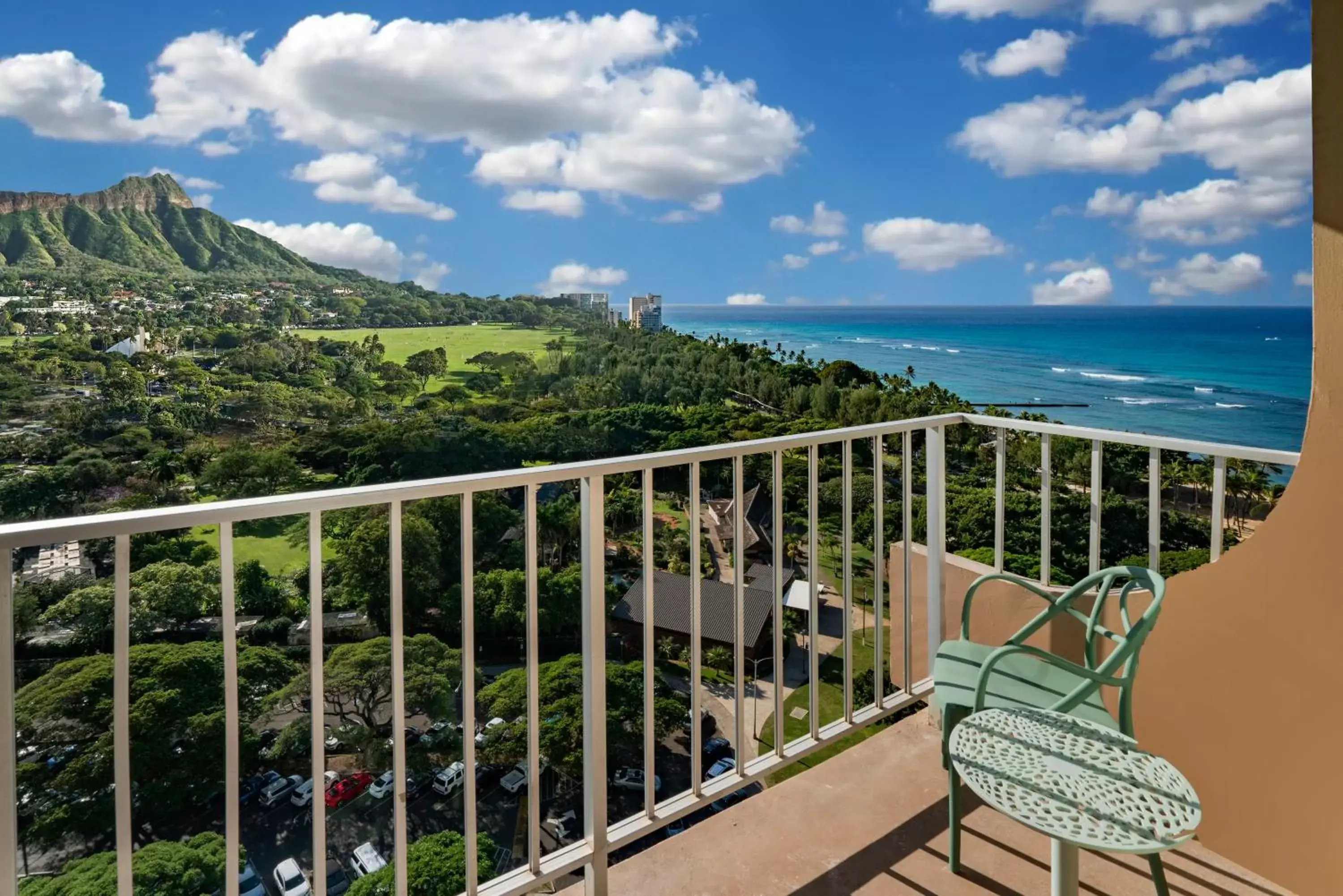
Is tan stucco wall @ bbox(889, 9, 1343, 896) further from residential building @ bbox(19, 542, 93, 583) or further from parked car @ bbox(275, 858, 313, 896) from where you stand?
residential building @ bbox(19, 542, 93, 583)

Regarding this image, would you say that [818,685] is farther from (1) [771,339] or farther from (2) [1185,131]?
(2) [1185,131]

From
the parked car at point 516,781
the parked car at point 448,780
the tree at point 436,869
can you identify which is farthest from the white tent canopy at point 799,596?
the parked car at point 448,780

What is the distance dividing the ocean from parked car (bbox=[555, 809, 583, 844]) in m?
21.7

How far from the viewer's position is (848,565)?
6.81 feet

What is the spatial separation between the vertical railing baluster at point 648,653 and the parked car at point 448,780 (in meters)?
3.15

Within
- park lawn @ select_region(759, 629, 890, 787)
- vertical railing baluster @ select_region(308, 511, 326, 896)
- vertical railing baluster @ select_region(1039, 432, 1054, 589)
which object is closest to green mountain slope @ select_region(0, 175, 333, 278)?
park lawn @ select_region(759, 629, 890, 787)

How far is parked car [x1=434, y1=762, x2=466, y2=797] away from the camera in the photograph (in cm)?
521

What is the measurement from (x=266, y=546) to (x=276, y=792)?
2.09m

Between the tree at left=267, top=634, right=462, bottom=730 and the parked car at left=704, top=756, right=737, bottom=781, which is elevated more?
the parked car at left=704, top=756, right=737, bottom=781

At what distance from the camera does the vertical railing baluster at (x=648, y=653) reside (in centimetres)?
184

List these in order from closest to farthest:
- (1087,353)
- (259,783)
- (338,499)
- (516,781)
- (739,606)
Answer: (338,499) < (739,606) < (516,781) < (259,783) < (1087,353)

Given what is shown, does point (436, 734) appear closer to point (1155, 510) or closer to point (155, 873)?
point (155, 873)

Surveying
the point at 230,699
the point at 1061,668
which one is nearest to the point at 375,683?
the point at 230,699

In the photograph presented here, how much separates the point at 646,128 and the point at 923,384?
1743 centimetres
